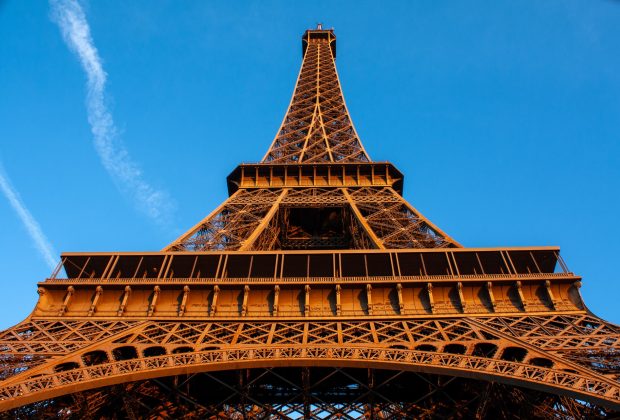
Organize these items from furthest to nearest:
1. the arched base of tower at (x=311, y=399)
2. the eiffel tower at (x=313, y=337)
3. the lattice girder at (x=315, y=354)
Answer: the arched base of tower at (x=311, y=399) < the eiffel tower at (x=313, y=337) < the lattice girder at (x=315, y=354)

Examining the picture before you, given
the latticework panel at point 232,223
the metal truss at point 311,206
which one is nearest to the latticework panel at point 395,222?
the metal truss at point 311,206

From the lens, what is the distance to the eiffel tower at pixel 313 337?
1595cm

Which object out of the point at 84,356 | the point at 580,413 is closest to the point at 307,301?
the point at 84,356

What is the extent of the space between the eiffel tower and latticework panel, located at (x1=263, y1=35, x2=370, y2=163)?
1498 cm

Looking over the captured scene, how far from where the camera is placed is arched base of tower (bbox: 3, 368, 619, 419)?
1797 centimetres

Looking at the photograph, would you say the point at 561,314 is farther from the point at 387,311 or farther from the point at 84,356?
the point at 84,356

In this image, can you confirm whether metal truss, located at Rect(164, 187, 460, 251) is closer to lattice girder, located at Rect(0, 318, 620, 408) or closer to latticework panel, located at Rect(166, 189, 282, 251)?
latticework panel, located at Rect(166, 189, 282, 251)

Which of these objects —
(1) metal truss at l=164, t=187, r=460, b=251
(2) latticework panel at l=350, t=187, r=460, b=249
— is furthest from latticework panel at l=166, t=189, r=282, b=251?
(2) latticework panel at l=350, t=187, r=460, b=249

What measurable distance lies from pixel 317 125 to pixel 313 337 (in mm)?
30737

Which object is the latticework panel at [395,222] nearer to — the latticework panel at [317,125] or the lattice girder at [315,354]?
the latticework panel at [317,125]

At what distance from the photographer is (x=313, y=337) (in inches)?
727

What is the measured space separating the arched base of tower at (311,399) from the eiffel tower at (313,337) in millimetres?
58

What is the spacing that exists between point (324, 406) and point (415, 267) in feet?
20.2

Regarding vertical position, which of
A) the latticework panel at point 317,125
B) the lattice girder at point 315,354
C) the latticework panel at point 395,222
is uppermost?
the latticework panel at point 317,125
